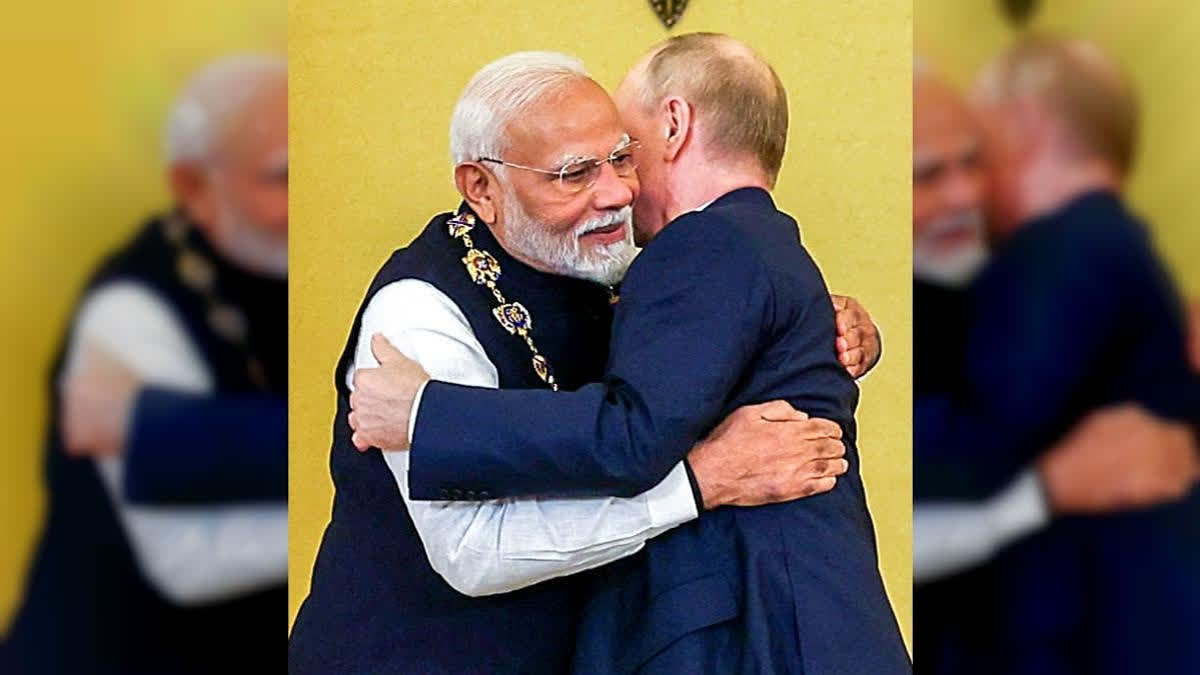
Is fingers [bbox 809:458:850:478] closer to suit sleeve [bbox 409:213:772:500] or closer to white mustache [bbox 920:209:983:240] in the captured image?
suit sleeve [bbox 409:213:772:500]

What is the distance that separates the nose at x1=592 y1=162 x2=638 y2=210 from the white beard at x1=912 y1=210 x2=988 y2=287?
0.69m

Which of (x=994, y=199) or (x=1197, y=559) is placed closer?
(x=1197, y=559)

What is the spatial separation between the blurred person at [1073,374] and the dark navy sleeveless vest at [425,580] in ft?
2.59

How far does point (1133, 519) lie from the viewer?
8.38ft

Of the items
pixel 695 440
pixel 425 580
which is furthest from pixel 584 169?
pixel 425 580

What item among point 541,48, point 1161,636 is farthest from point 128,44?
point 1161,636

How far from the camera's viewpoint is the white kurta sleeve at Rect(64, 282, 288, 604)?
1749mm

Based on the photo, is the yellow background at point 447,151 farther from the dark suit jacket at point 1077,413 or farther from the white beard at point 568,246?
the white beard at point 568,246

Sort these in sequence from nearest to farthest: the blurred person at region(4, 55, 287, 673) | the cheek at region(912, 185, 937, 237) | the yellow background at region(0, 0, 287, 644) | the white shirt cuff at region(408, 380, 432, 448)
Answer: the yellow background at region(0, 0, 287, 644), the blurred person at region(4, 55, 287, 673), the white shirt cuff at region(408, 380, 432, 448), the cheek at region(912, 185, 937, 237)

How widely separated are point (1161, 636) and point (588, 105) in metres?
1.33

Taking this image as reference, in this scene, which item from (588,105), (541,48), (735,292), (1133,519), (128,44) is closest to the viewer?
(128,44)

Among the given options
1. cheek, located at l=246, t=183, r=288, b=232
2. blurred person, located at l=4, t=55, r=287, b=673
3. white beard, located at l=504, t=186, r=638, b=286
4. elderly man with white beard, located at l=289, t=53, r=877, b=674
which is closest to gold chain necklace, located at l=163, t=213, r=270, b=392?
blurred person, located at l=4, t=55, r=287, b=673

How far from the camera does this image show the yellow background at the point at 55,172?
1.64 m

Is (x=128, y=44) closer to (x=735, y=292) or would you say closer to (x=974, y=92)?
(x=735, y=292)
